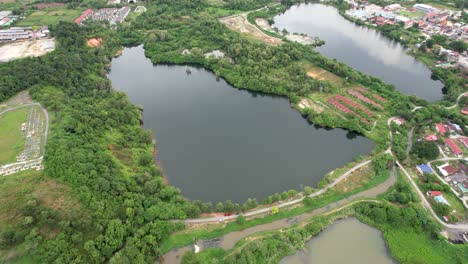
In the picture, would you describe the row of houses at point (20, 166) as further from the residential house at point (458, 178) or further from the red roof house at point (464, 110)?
the red roof house at point (464, 110)

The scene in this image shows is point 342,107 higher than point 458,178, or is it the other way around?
point 342,107

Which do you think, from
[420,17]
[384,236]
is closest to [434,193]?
[384,236]

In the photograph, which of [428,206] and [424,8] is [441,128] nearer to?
[428,206]

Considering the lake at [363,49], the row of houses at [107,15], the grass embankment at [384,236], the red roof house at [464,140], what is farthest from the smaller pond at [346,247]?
the row of houses at [107,15]

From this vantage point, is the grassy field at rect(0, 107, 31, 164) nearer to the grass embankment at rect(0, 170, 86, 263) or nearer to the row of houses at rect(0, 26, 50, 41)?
the grass embankment at rect(0, 170, 86, 263)

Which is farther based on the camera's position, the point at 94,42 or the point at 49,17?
the point at 49,17

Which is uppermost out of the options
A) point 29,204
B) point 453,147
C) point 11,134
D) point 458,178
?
point 29,204

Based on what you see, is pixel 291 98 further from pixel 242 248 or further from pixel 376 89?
pixel 242 248
